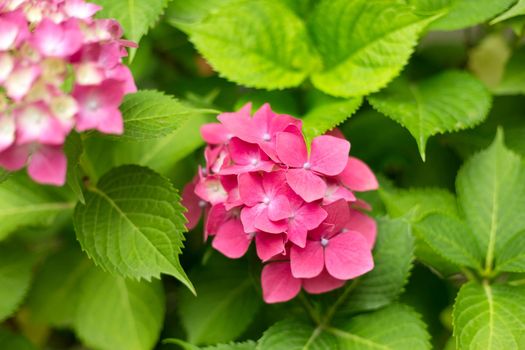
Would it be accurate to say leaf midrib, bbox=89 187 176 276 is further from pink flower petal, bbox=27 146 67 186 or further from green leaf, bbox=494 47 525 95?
green leaf, bbox=494 47 525 95

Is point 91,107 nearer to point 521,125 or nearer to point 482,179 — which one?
point 482,179

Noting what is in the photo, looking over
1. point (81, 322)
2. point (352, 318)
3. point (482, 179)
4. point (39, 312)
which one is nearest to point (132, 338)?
point (81, 322)

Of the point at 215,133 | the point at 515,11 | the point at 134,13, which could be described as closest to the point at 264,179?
the point at 215,133

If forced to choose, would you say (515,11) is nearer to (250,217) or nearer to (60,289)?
(250,217)

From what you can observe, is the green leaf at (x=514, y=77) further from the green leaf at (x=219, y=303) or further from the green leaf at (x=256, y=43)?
the green leaf at (x=219, y=303)

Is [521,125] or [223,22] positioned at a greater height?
[223,22]

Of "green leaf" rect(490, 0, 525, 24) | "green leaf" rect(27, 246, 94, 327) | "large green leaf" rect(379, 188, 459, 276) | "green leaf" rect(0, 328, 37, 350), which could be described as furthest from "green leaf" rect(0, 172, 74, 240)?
"green leaf" rect(490, 0, 525, 24)

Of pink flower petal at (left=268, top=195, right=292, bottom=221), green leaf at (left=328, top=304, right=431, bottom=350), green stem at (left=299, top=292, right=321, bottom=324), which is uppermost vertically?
pink flower petal at (left=268, top=195, right=292, bottom=221)

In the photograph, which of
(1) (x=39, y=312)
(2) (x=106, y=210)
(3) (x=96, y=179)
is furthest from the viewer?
(1) (x=39, y=312)
